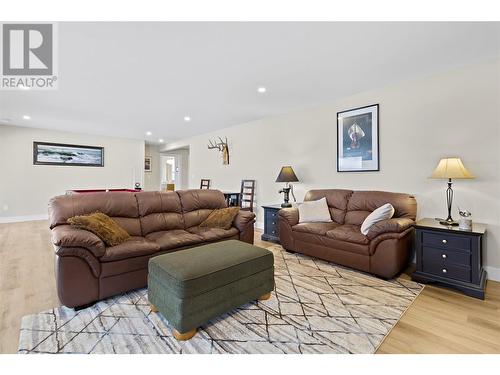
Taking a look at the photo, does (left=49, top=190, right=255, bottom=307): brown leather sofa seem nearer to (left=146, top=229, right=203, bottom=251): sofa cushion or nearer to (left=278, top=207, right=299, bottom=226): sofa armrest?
(left=146, top=229, right=203, bottom=251): sofa cushion

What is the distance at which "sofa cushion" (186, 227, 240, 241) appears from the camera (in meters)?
2.78

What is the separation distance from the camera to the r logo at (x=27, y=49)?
2070mm

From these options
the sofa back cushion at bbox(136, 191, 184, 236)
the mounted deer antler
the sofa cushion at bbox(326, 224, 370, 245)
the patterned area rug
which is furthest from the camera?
the mounted deer antler

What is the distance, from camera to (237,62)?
2.69 metres

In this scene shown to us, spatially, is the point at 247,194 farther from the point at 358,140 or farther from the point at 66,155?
the point at 66,155

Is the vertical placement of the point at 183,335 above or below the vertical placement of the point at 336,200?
below

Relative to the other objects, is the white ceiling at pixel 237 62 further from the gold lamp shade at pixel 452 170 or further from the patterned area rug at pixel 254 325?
the patterned area rug at pixel 254 325

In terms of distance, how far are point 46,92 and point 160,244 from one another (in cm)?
315

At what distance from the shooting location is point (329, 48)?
2.38m

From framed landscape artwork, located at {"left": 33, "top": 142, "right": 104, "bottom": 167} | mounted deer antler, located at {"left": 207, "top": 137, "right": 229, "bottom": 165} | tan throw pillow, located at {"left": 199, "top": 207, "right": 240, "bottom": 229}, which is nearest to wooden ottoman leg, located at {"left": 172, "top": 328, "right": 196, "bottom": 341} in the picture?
Answer: tan throw pillow, located at {"left": 199, "top": 207, "right": 240, "bottom": 229}

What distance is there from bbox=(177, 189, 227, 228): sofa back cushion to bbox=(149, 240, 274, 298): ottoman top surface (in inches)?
44.6

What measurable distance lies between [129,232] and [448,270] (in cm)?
337

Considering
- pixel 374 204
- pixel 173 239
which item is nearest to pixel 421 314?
pixel 374 204

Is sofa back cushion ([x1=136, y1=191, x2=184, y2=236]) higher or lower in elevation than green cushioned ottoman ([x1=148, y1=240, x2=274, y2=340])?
higher
